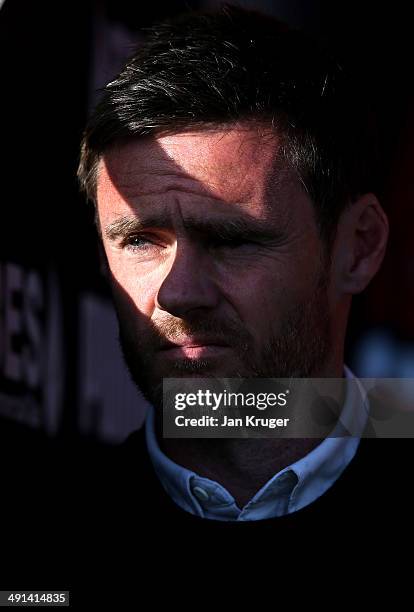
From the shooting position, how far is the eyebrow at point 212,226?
2041mm

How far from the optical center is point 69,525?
2.28 m

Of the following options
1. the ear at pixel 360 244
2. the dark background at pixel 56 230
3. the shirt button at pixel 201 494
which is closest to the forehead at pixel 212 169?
the ear at pixel 360 244

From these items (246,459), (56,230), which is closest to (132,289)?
(246,459)

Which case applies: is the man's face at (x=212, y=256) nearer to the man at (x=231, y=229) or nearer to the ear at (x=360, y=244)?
the man at (x=231, y=229)

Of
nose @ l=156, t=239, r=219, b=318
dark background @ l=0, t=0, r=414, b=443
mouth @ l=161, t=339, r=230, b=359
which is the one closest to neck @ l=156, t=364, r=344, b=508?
mouth @ l=161, t=339, r=230, b=359

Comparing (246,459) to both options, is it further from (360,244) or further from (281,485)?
(360,244)

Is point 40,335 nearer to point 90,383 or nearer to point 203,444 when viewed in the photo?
point 90,383

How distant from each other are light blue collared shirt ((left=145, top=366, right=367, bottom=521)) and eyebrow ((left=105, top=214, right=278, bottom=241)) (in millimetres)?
500

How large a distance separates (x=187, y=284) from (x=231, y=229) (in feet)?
0.59

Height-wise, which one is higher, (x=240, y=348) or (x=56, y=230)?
(x=56, y=230)

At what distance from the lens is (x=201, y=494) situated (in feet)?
7.05

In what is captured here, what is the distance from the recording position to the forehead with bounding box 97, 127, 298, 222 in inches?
80.8

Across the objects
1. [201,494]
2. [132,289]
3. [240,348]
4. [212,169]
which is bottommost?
[201,494]

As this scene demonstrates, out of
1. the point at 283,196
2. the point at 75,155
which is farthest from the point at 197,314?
the point at 75,155
